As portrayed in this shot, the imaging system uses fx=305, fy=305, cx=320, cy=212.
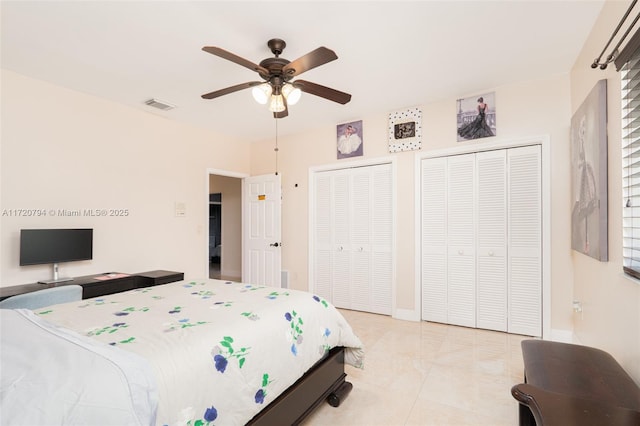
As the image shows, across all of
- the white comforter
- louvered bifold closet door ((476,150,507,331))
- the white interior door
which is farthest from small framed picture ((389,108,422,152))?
the white comforter

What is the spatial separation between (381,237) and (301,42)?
2570mm

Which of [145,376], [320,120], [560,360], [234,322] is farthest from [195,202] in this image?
[560,360]

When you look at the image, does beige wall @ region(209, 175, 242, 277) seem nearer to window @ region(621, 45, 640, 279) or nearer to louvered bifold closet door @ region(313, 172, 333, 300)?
louvered bifold closet door @ region(313, 172, 333, 300)

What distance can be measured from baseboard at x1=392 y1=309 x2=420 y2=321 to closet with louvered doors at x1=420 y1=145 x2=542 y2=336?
0.09 meters

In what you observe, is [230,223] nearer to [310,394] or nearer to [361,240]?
[361,240]

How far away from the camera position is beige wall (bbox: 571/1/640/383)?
161 centimetres

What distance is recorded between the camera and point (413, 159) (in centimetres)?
381

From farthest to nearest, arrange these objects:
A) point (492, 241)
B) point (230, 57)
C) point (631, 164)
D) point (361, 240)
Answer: point (361, 240), point (492, 241), point (230, 57), point (631, 164)

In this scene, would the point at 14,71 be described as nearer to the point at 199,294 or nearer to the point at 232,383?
the point at 199,294

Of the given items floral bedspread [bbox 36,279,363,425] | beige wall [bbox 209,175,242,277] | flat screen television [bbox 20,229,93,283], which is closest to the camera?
floral bedspread [bbox 36,279,363,425]

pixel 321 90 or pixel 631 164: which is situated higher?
pixel 321 90

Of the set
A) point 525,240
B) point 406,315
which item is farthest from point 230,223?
point 525,240

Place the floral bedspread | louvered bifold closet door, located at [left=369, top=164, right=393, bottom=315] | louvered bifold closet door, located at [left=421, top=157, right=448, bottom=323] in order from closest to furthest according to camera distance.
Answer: the floral bedspread, louvered bifold closet door, located at [left=421, top=157, right=448, bottom=323], louvered bifold closet door, located at [left=369, top=164, right=393, bottom=315]

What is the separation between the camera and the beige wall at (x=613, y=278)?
1611mm
